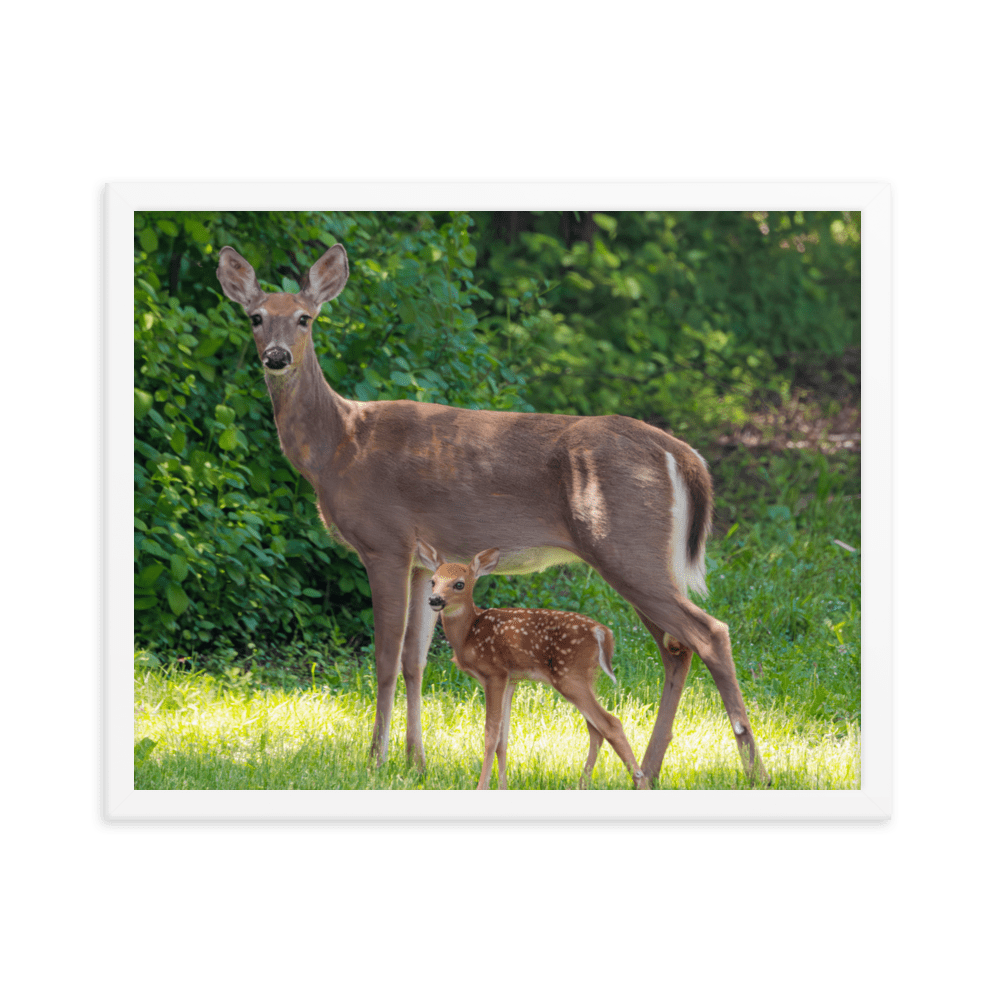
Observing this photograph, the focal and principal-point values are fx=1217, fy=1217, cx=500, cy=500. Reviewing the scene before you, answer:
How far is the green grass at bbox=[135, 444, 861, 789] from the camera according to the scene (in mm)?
5578

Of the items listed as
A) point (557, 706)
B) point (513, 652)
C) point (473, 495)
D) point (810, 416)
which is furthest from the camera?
point (810, 416)

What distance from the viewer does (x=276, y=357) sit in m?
5.36

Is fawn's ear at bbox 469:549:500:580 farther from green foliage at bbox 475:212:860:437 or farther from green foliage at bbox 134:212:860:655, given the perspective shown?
green foliage at bbox 475:212:860:437

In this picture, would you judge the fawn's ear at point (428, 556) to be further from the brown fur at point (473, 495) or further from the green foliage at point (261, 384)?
Result: the green foliage at point (261, 384)

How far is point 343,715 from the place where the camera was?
641 centimetres

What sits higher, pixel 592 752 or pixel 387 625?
pixel 387 625

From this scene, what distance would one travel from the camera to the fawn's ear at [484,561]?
5.47 metres

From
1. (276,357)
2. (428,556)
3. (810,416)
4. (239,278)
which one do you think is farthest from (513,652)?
(810,416)

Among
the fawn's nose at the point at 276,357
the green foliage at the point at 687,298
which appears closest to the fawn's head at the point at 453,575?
the fawn's nose at the point at 276,357

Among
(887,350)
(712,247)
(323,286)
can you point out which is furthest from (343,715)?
(712,247)

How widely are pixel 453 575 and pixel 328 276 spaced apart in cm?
149

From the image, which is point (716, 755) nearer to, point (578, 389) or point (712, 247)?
point (578, 389)

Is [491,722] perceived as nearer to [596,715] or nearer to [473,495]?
[596,715]
